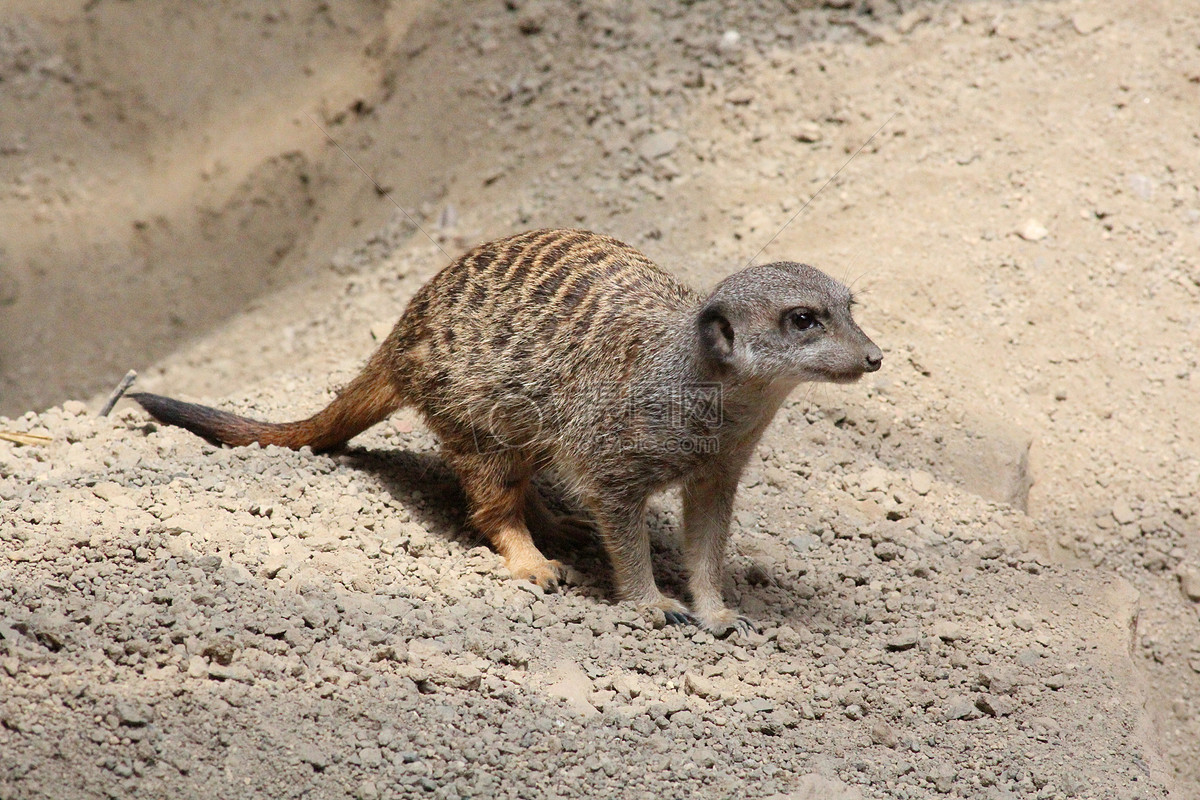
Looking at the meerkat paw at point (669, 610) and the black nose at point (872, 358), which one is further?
A: the meerkat paw at point (669, 610)

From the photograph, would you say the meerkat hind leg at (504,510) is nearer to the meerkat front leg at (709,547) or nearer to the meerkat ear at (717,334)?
A: the meerkat front leg at (709,547)

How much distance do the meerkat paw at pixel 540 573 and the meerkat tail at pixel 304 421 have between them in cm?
60

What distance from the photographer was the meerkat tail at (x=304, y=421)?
→ 3277 mm

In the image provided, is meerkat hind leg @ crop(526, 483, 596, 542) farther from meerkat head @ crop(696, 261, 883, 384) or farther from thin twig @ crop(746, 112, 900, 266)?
thin twig @ crop(746, 112, 900, 266)

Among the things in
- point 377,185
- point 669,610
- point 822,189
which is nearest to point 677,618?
point 669,610

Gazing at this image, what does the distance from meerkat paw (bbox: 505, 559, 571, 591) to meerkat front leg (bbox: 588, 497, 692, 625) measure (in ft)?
0.58

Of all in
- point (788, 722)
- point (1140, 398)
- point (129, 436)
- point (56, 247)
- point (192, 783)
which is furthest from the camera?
point (56, 247)

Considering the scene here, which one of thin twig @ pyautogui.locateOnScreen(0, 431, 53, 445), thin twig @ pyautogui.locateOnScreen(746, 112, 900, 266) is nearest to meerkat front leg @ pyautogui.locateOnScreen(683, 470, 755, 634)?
thin twig @ pyautogui.locateOnScreen(746, 112, 900, 266)

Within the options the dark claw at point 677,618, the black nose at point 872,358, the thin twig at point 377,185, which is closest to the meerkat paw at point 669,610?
the dark claw at point 677,618

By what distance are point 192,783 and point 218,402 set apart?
6.14 ft

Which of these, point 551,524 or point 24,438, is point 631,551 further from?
point 24,438

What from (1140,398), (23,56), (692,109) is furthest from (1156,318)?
(23,56)

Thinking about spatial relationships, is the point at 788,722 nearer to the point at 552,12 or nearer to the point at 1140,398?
the point at 1140,398

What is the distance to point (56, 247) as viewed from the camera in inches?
232
